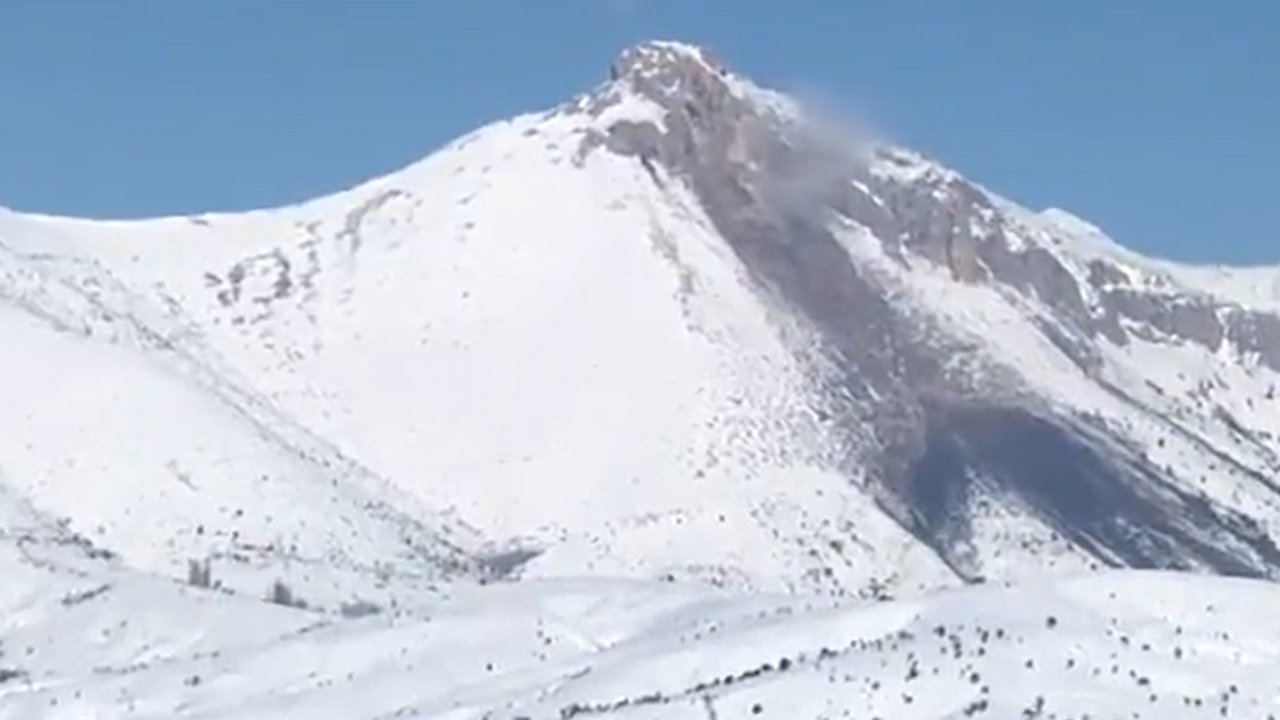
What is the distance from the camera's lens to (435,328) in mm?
123875

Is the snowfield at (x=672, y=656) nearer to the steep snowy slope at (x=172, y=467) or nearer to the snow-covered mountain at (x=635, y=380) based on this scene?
the snow-covered mountain at (x=635, y=380)

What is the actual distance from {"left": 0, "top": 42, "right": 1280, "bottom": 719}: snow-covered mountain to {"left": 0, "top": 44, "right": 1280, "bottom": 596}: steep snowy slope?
172 millimetres

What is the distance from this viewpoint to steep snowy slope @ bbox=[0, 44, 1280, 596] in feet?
344

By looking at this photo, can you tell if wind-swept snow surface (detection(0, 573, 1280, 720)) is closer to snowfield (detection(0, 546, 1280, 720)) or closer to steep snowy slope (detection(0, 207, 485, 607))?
snowfield (detection(0, 546, 1280, 720))

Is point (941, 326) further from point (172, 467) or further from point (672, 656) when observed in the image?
point (672, 656)

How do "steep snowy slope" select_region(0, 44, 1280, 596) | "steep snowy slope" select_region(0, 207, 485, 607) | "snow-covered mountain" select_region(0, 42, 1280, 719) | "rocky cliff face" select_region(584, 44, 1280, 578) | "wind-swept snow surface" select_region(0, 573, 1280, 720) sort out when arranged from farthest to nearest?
"rocky cliff face" select_region(584, 44, 1280, 578) → "steep snowy slope" select_region(0, 44, 1280, 596) → "snow-covered mountain" select_region(0, 42, 1280, 719) → "steep snowy slope" select_region(0, 207, 485, 607) → "wind-swept snow surface" select_region(0, 573, 1280, 720)

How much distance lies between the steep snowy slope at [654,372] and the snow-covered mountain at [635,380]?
0.17 meters

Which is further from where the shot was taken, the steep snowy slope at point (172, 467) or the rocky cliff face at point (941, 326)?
the rocky cliff face at point (941, 326)

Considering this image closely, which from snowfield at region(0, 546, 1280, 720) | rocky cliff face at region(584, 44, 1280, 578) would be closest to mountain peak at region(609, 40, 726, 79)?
rocky cliff face at region(584, 44, 1280, 578)

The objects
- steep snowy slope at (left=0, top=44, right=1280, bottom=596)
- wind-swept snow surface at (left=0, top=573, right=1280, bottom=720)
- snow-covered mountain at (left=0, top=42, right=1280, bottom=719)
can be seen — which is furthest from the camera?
steep snowy slope at (left=0, top=44, right=1280, bottom=596)

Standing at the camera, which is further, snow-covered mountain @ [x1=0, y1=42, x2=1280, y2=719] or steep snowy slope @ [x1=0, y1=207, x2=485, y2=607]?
snow-covered mountain @ [x1=0, y1=42, x2=1280, y2=719]

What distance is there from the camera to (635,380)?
121 metres

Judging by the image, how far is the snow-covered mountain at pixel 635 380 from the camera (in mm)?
100438

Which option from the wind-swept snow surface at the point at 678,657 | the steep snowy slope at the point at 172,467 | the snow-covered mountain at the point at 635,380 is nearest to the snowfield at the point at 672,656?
the wind-swept snow surface at the point at 678,657
